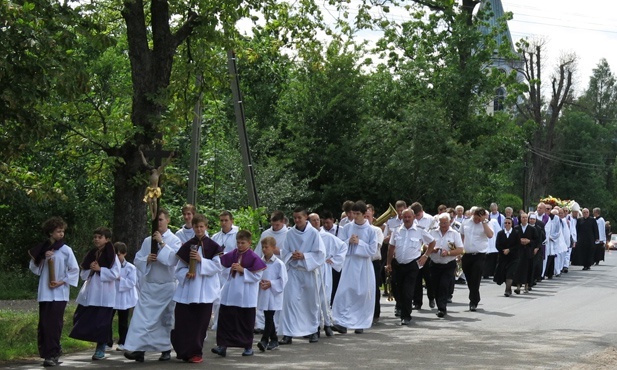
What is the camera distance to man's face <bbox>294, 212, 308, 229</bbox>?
642 inches

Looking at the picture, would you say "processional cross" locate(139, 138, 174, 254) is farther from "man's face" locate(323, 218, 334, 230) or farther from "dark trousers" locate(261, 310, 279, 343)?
"man's face" locate(323, 218, 334, 230)

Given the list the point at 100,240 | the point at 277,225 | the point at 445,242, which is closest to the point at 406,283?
the point at 445,242

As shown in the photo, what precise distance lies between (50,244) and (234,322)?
7.95ft

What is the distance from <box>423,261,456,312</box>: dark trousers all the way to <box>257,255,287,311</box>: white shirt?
477 centimetres

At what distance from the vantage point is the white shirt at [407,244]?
18703mm

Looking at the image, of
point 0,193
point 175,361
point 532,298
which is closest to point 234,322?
point 175,361

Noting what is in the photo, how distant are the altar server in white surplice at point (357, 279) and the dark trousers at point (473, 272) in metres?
3.12

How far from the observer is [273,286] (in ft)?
50.3

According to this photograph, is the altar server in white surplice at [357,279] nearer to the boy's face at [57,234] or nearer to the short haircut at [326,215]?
the short haircut at [326,215]

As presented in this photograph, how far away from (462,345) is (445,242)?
178 inches

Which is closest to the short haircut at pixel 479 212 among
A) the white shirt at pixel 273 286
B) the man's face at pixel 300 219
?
the man's face at pixel 300 219

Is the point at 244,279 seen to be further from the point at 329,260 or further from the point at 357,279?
the point at 357,279

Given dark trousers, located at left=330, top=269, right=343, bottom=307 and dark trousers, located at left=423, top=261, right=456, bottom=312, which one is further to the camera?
dark trousers, located at left=423, top=261, right=456, bottom=312

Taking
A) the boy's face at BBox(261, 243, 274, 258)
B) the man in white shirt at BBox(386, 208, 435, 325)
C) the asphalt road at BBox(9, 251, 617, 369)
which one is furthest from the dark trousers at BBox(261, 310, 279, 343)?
the man in white shirt at BBox(386, 208, 435, 325)
